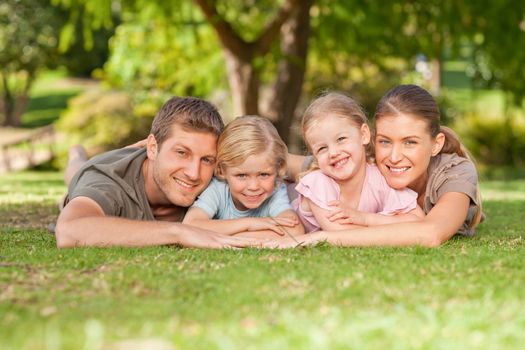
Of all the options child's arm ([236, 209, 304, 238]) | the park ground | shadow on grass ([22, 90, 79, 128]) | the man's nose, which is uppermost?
the man's nose

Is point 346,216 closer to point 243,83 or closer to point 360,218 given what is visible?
point 360,218

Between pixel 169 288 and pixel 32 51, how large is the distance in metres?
30.8

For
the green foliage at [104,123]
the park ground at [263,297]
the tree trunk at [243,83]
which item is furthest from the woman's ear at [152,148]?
the green foliage at [104,123]

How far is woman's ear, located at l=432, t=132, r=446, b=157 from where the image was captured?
6116mm

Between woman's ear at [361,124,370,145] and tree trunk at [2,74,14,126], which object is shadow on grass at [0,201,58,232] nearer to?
woman's ear at [361,124,370,145]

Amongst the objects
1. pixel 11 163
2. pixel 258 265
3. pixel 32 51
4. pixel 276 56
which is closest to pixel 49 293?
pixel 258 265

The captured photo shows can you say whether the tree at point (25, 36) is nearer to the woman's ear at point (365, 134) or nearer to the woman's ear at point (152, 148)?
the woman's ear at point (152, 148)

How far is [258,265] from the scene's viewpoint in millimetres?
4504

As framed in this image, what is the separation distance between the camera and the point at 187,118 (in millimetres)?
6043

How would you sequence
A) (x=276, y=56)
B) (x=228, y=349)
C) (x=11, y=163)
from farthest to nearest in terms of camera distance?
(x=11, y=163) < (x=276, y=56) < (x=228, y=349)

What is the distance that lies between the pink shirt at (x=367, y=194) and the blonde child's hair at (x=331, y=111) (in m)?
0.18

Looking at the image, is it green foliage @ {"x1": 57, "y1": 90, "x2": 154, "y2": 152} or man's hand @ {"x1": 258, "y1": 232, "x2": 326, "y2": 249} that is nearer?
man's hand @ {"x1": 258, "y1": 232, "x2": 326, "y2": 249}

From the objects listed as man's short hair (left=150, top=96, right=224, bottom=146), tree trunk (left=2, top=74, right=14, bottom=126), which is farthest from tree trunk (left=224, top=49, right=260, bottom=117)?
tree trunk (left=2, top=74, right=14, bottom=126)

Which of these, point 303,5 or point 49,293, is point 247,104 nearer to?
point 303,5
